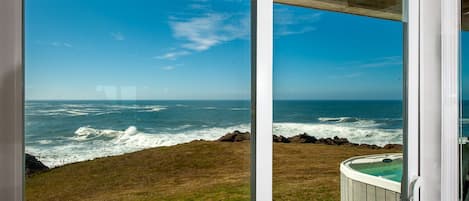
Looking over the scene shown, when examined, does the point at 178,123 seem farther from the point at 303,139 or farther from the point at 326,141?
the point at 326,141

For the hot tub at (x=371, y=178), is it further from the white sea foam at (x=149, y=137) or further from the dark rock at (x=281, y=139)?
the dark rock at (x=281, y=139)

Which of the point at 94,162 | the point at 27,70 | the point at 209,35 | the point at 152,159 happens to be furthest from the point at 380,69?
the point at 27,70

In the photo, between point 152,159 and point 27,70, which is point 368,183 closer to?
point 152,159

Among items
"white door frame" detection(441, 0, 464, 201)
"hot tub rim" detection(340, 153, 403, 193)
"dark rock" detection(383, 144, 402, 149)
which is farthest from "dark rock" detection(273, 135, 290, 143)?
"white door frame" detection(441, 0, 464, 201)

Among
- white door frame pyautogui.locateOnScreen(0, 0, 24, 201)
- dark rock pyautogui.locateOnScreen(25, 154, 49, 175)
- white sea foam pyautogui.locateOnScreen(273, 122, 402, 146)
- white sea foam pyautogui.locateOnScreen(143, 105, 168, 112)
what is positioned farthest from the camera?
white sea foam pyautogui.locateOnScreen(273, 122, 402, 146)

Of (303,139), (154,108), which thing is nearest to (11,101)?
(154,108)

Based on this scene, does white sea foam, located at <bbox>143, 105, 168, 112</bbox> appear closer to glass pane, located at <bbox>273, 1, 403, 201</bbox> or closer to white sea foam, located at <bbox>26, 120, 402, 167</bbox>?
white sea foam, located at <bbox>26, 120, 402, 167</bbox>
